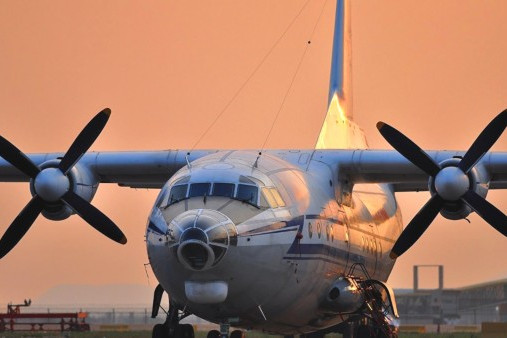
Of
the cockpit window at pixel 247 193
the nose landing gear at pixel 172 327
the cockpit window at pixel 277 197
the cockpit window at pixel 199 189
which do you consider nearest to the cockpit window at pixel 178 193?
the cockpit window at pixel 199 189

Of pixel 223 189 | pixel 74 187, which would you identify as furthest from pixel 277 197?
pixel 74 187

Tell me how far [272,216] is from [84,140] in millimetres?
6197

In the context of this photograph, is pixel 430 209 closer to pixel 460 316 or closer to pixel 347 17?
pixel 347 17

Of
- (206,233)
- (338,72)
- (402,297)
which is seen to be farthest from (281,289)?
(402,297)

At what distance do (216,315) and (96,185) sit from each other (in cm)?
835

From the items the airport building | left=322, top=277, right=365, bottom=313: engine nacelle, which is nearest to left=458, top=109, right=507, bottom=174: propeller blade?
left=322, top=277, right=365, bottom=313: engine nacelle

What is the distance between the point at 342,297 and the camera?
2859 cm

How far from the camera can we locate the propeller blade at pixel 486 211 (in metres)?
27.4

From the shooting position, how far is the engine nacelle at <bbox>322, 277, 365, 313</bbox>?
28.6 meters

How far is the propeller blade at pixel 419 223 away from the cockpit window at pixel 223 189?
15.8ft

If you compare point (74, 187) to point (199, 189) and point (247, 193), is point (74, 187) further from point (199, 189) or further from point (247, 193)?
point (247, 193)

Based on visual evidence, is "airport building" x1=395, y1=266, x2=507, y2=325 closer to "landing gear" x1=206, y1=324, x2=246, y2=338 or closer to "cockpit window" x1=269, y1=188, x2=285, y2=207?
"landing gear" x1=206, y1=324, x2=246, y2=338

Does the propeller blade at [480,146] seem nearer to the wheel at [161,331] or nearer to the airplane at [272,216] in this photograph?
the airplane at [272,216]

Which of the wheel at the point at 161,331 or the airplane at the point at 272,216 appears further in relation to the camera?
the wheel at the point at 161,331
